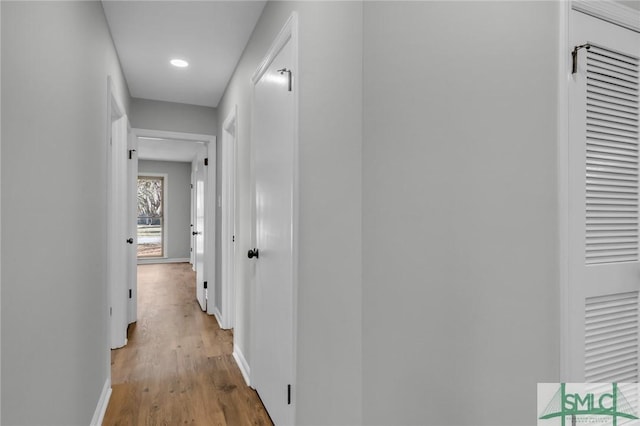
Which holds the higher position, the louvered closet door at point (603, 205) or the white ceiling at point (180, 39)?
the white ceiling at point (180, 39)

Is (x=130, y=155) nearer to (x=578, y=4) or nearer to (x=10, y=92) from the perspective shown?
(x=10, y=92)

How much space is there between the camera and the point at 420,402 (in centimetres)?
120

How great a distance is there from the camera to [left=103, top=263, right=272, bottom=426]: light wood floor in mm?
2182

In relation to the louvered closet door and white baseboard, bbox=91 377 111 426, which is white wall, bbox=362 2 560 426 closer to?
the louvered closet door

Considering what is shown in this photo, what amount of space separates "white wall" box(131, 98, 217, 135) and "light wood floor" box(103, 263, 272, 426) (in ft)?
7.18

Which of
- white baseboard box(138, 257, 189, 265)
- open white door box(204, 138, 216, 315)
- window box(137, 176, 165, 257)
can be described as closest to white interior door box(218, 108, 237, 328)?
open white door box(204, 138, 216, 315)

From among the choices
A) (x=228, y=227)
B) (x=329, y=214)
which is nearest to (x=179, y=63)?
(x=228, y=227)

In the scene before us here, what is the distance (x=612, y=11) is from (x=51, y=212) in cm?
210

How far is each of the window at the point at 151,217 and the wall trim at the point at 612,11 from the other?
9.11m

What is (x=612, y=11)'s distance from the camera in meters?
1.21

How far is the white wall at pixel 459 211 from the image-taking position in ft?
3.58

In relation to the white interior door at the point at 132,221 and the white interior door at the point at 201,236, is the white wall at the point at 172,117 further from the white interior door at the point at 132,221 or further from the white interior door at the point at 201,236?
the white interior door at the point at 201,236

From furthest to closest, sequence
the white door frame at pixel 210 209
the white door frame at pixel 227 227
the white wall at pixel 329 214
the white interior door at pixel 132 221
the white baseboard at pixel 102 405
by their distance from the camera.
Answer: the white door frame at pixel 210 209
the white interior door at pixel 132 221
the white door frame at pixel 227 227
the white baseboard at pixel 102 405
the white wall at pixel 329 214

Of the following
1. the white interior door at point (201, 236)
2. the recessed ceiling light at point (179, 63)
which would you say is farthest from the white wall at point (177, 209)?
the recessed ceiling light at point (179, 63)
